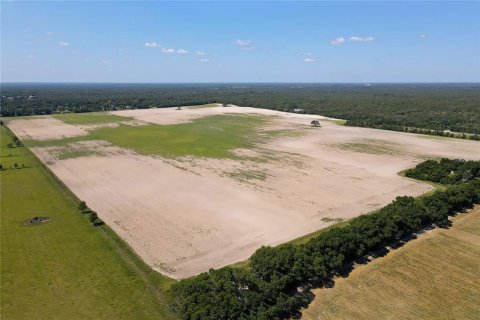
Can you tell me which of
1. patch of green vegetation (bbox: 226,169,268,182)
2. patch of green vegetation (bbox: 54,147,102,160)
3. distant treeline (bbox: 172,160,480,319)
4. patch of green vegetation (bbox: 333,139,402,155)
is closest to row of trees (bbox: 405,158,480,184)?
patch of green vegetation (bbox: 333,139,402,155)

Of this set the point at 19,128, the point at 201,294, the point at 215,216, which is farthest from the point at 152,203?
the point at 19,128

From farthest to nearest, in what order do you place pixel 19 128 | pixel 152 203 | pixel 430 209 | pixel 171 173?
pixel 19 128, pixel 171 173, pixel 152 203, pixel 430 209

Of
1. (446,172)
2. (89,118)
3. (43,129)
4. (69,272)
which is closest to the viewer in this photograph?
(69,272)

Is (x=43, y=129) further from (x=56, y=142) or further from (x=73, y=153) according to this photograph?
(x=73, y=153)

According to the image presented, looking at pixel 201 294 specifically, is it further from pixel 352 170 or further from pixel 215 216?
pixel 352 170

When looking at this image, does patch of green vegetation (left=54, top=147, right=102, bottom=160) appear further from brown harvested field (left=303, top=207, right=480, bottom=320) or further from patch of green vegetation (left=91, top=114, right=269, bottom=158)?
brown harvested field (left=303, top=207, right=480, bottom=320)

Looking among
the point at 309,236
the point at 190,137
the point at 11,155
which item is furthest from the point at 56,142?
the point at 309,236

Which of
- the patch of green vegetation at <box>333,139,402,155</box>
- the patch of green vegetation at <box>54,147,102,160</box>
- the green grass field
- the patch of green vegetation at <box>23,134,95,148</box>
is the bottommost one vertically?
the green grass field
